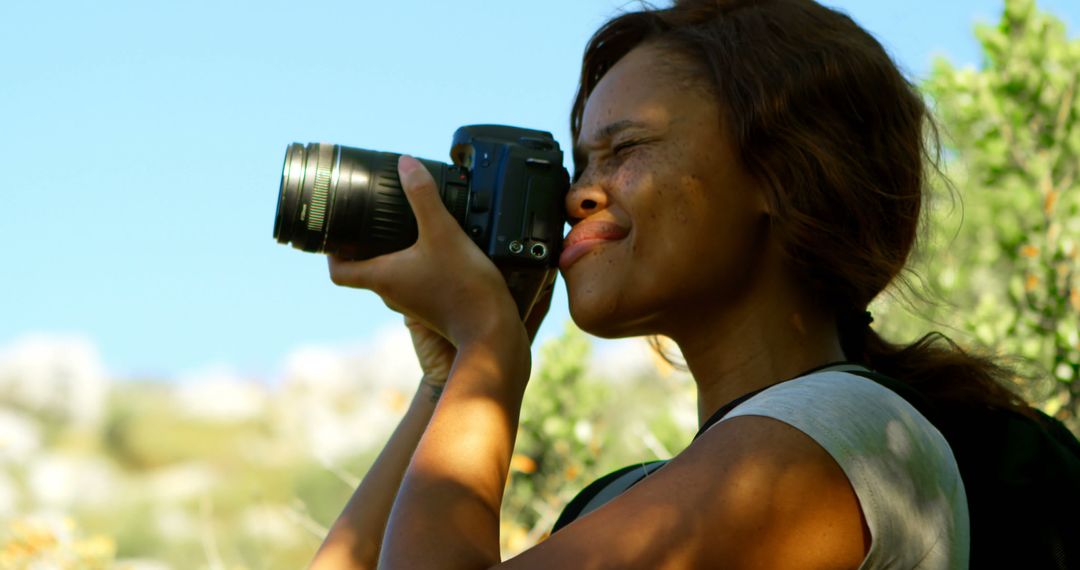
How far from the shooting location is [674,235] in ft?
→ 5.72

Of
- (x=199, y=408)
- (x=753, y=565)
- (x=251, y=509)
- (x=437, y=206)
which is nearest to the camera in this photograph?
(x=753, y=565)

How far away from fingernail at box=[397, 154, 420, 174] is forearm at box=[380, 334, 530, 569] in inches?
12.9

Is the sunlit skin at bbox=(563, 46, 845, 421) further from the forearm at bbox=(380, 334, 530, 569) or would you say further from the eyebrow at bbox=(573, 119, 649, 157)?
the forearm at bbox=(380, 334, 530, 569)

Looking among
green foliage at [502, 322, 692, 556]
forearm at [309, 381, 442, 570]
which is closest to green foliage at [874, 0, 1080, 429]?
green foliage at [502, 322, 692, 556]

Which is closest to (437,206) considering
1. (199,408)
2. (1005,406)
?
(1005,406)

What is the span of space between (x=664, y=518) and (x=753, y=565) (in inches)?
4.1

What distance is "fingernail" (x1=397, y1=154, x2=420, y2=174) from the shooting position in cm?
191

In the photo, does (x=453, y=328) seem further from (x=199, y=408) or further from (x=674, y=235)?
(x=199, y=408)

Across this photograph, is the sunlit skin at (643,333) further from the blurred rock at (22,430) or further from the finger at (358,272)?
the blurred rock at (22,430)

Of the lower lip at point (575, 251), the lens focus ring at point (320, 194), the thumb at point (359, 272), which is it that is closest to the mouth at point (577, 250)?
the lower lip at point (575, 251)

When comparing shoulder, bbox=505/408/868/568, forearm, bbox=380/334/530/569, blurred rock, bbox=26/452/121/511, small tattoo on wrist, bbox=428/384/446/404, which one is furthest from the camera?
blurred rock, bbox=26/452/121/511

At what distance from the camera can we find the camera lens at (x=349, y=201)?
1.92 m

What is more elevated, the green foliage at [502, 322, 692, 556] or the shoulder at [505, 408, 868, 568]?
the shoulder at [505, 408, 868, 568]

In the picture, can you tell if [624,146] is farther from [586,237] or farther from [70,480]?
[70,480]
